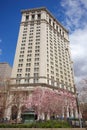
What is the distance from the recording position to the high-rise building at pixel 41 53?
72875 mm

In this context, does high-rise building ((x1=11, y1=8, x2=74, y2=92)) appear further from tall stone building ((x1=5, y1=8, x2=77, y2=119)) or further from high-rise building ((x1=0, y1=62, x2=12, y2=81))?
high-rise building ((x1=0, y1=62, x2=12, y2=81))

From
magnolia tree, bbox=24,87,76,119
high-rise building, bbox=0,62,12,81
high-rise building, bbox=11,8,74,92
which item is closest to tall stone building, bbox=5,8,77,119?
high-rise building, bbox=11,8,74,92

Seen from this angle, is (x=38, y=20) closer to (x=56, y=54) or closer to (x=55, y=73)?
(x=56, y=54)

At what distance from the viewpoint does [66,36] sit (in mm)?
106125

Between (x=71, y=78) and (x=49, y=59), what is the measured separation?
19.6 metres

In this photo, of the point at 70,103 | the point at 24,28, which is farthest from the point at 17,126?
the point at 24,28

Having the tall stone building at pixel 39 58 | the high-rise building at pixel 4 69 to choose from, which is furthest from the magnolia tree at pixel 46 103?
the high-rise building at pixel 4 69

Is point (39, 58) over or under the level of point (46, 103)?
over

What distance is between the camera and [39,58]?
75500 millimetres

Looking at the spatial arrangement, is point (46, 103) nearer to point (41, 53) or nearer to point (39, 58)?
point (39, 58)

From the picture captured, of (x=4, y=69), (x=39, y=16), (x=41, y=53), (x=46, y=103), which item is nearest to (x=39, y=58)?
(x=41, y=53)

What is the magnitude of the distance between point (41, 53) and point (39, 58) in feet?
9.07

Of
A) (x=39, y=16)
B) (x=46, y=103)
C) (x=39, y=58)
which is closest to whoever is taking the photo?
(x=46, y=103)

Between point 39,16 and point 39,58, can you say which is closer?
point 39,58
